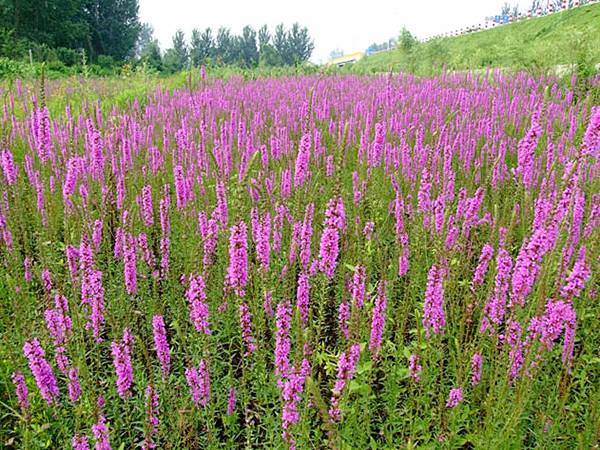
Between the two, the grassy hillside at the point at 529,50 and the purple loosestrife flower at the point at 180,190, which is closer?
the purple loosestrife flower at the point at 180,190

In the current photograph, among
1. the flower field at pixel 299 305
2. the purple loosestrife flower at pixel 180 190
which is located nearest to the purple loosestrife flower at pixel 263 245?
the flower field at pixel 299 305

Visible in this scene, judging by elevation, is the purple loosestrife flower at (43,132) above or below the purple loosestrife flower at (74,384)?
above

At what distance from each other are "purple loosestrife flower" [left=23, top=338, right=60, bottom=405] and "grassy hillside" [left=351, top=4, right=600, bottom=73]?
25.3ft

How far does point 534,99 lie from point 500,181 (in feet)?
11.9

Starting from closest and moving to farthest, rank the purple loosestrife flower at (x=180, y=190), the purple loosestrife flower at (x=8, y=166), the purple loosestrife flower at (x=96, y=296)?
the purple loosestrife flower at (x=96, y=296) < the purple loosestrife flower at (x=8, y=166) < the purple loosestrife flower at (x=180, y=190)

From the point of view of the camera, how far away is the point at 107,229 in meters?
3.56

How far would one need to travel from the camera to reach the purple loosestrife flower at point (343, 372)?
161cm

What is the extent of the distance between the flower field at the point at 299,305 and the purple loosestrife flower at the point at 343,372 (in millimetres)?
14

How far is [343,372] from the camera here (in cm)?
162

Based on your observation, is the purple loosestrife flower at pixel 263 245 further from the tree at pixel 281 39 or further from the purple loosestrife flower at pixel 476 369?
the tree at pixel 281 39

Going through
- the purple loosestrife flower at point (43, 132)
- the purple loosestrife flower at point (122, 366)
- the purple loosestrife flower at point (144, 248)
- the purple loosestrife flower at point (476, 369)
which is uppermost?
the purple loosestrife flower at point (43, 132)

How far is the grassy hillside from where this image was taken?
12.2 metres

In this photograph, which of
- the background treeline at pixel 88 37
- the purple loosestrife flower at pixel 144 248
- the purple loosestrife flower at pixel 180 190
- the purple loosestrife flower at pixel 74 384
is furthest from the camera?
the background treeline at pixel 88 37

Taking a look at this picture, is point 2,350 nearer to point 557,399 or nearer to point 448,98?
point 557,399
